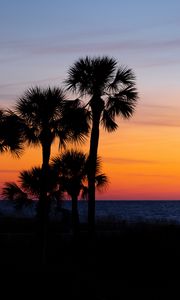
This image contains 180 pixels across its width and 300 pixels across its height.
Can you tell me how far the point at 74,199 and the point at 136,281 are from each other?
1229 centimetres

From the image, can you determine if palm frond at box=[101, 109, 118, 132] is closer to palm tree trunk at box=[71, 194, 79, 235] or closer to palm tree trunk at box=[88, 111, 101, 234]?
palm tree trunk at box=[88, 111, 101, 234]

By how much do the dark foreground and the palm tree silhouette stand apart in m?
2.00

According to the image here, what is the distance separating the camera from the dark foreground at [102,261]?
20.8 m

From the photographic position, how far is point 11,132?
31.4m

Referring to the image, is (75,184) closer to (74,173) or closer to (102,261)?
(74,173)

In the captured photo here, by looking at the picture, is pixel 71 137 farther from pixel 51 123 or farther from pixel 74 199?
pixel 74 199

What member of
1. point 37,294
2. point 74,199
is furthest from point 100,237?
point 37,294

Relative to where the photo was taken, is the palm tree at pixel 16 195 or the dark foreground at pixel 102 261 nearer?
the dark foreground at pixel 102 261

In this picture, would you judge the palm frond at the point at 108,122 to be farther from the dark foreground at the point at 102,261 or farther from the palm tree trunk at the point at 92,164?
the dark foreground at the point at 102,261

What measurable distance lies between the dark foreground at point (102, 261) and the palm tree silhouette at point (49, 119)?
2.00 meters

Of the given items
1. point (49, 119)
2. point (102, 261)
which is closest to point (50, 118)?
point (49, 119)

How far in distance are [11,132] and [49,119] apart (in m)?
1.97

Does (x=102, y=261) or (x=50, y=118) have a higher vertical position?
(x=50, y=118)

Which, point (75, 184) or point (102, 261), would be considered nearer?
point (102, 261)
